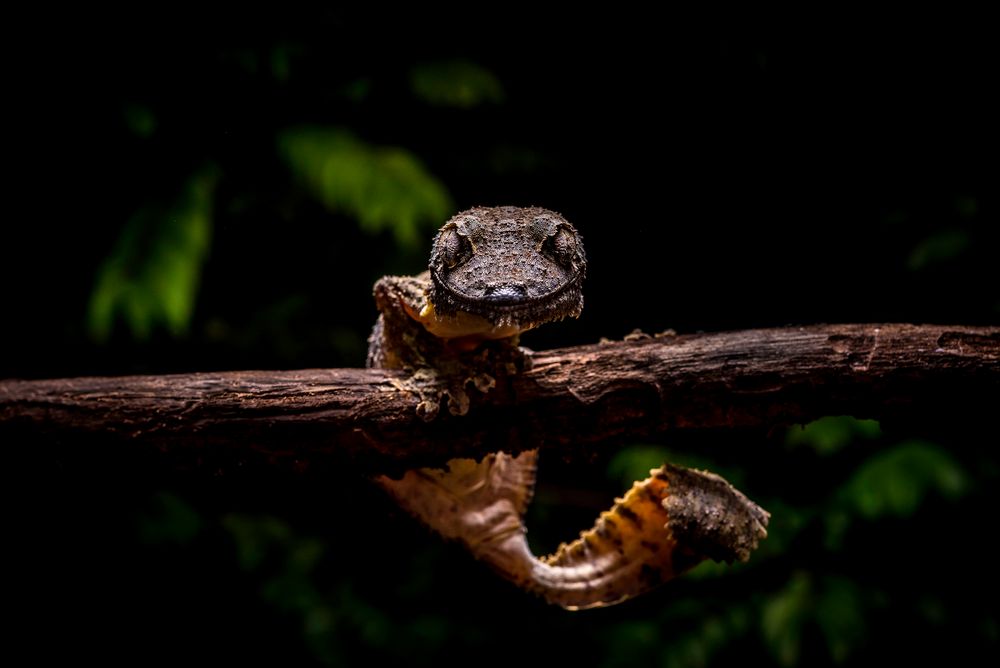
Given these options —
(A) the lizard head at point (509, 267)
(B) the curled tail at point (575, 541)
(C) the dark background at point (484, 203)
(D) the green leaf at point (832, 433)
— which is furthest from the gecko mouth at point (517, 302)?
(D) the green leaf at point (832, 433)

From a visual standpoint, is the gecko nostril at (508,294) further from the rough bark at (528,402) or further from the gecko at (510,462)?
the rough bark at (528,402)

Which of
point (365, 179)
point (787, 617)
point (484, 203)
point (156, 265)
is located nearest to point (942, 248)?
point (787, 617)

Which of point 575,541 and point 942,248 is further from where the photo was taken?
point 942,248

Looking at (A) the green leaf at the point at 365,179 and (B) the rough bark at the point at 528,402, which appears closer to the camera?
(B) the rough bark at the point at 528,402

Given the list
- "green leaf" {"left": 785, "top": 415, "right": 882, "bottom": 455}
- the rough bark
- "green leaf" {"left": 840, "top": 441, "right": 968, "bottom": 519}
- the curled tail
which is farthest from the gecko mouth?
"green leaf" {"left": 840, "top": 441, "right": 968, "bottom": 519}

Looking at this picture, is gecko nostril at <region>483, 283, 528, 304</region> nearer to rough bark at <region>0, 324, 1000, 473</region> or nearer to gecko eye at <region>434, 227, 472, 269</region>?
gecko eye at <region>434, 227, 472, 269</region>

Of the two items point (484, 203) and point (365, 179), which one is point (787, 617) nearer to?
point (484, 203)

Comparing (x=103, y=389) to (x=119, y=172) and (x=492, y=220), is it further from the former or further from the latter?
(x=119, y=172)
